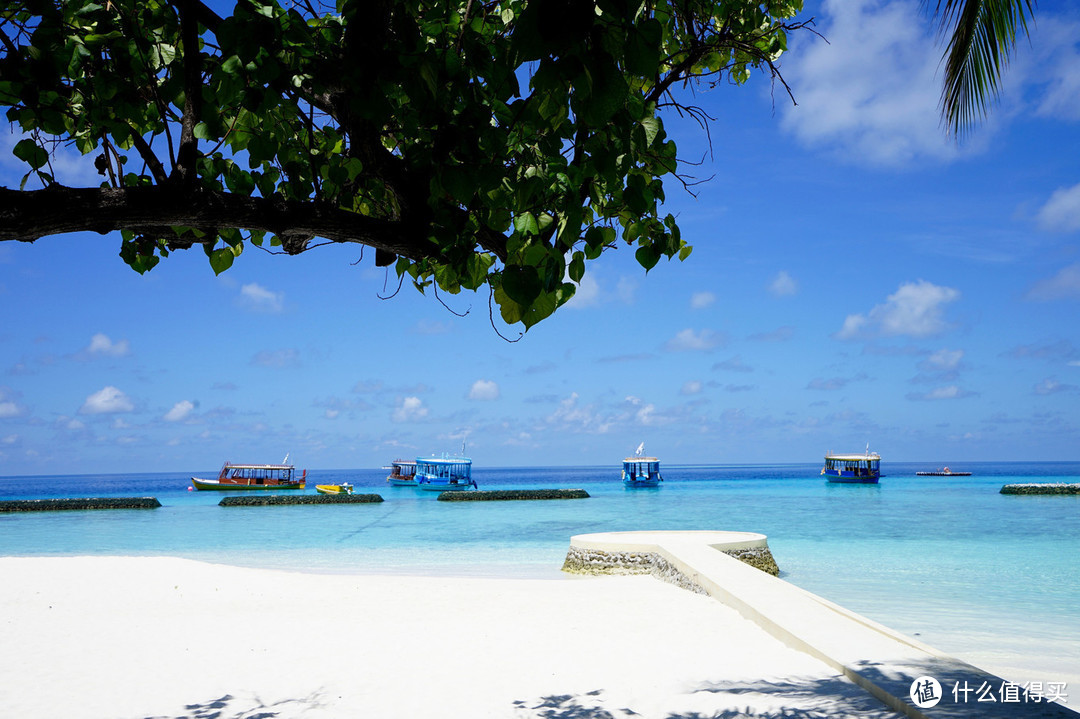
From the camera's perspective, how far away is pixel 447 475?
5534 cm

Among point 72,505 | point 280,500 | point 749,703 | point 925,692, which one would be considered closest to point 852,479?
point 280,500

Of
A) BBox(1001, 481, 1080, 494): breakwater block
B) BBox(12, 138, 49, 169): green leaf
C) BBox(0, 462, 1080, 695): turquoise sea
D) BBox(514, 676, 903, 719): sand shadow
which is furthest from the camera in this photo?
BBox(1001, 481, 1080, 494): breakwater block

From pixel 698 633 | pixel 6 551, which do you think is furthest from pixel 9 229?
pixel 6 551

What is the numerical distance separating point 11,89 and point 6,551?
77.8 ft

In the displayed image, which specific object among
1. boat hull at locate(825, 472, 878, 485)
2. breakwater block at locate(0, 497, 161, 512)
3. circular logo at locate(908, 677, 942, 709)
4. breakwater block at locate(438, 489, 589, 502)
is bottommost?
breakwater block at locate(0, 497, 161, 512)

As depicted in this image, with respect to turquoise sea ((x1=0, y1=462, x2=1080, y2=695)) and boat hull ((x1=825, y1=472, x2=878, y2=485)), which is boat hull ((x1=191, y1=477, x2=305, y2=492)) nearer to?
turquoise sea ((x1=0, y1=462, x2=1080, y2=695))

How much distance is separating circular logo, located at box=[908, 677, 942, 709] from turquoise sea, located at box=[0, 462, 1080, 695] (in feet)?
11.9

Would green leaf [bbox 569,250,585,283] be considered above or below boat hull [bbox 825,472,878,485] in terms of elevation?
above

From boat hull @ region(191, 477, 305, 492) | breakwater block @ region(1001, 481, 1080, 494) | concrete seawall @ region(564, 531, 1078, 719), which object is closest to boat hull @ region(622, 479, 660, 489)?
breakwater block @ region(1001, 481, 1080, 494)

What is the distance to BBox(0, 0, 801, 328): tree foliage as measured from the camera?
1.86m

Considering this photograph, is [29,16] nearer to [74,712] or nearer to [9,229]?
[9,229]

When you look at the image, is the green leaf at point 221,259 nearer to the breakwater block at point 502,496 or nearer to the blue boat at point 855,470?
the breakwater block at point 502,496

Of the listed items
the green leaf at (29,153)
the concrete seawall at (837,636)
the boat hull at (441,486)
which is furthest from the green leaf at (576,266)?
the boat hull at (441,486)

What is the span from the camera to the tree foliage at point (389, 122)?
1.86 meters
